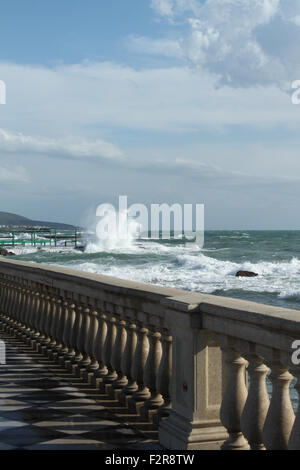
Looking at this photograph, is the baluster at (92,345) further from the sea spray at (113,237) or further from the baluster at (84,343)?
the sea spray at (113,237)

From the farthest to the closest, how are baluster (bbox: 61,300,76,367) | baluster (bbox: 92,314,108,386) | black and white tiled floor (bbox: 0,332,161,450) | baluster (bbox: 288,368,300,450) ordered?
baluster (bbox: 61,300,76,367)
baluster (bbox: 92,314,108,386)
black and white tiled floor (bbox: 0,332,161,450)
baluster (bbox: 288,368,300,450)

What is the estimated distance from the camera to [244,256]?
59.8 m

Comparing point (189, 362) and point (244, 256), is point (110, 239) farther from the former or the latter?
point (189, 362)

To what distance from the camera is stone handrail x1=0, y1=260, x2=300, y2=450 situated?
3.01 metres

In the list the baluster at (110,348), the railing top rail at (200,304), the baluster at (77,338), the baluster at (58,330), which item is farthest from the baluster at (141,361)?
the baluster at (58,330)

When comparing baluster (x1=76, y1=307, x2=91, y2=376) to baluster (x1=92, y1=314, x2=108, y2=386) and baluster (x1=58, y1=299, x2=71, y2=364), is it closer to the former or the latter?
baluster (x1=92, y1=314, x2=108, y2=386)

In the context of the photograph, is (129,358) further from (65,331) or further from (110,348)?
(65,331)

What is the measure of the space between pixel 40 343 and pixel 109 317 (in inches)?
84.0

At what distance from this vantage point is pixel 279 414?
9.75ft

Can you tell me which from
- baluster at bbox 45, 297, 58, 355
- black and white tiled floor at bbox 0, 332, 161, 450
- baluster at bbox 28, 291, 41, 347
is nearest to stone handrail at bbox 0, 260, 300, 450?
black and white tiled floor at bbox 0, 332, 161, 450

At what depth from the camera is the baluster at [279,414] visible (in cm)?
296

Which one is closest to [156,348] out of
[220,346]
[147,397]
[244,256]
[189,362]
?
[147,397]

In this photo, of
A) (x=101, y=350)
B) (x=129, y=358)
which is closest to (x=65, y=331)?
(x=101, y=350)

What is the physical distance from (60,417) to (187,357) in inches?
54.9
